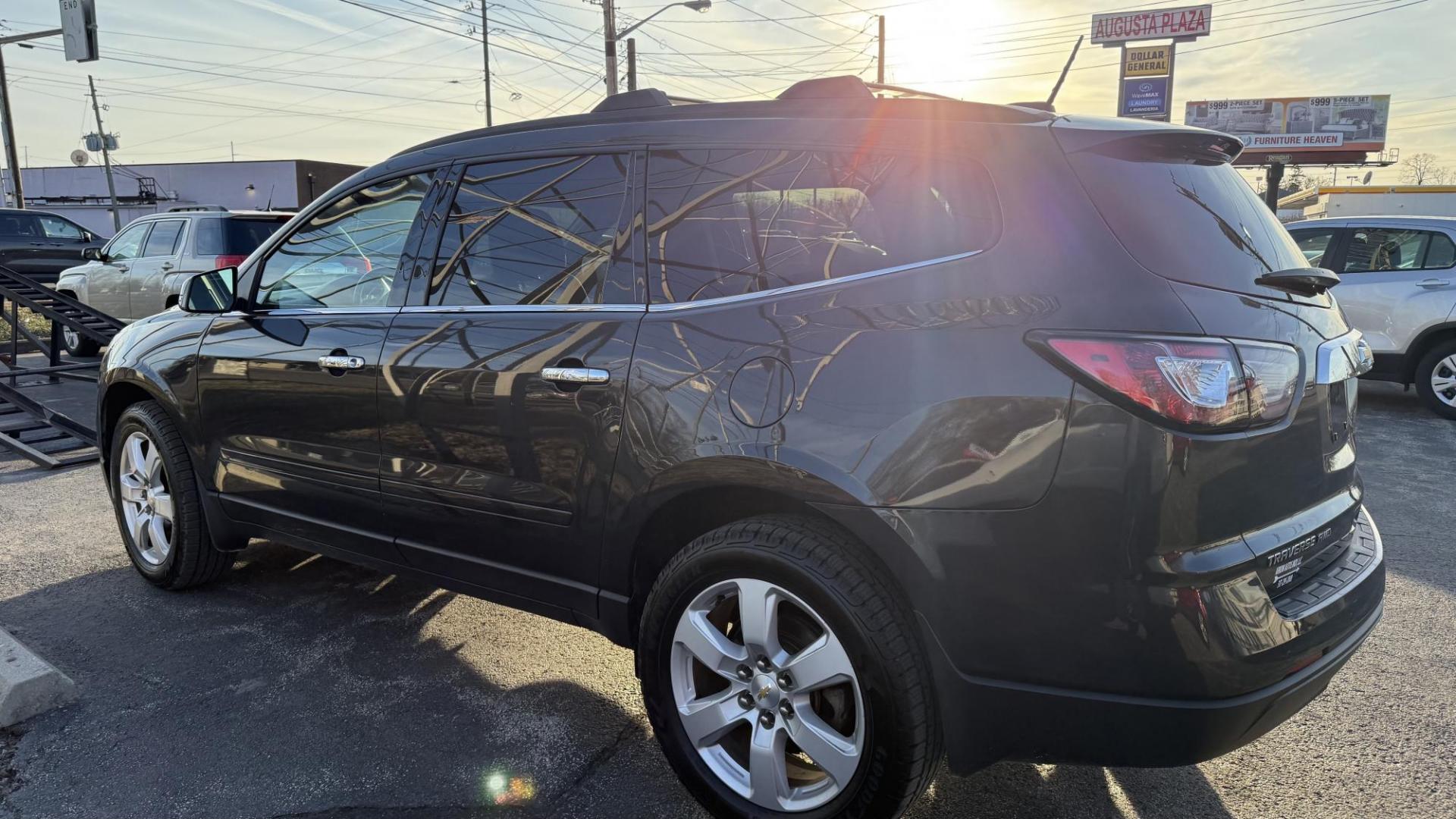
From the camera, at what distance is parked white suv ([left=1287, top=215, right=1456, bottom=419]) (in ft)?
27.0

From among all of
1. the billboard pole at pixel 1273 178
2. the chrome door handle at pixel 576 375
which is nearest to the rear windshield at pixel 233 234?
the chrome door handle at pixel 576 375

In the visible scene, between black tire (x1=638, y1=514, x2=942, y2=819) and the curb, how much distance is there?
2247mm

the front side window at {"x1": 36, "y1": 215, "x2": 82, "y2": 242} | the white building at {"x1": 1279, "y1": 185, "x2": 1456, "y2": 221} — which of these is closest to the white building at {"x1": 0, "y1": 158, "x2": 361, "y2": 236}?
the front side window at {"x1": 36, "y1": 215, "x2": 82, "y2": 242}

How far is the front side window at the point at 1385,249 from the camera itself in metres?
8.41

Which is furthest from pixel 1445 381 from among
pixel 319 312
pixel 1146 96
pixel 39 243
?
pixel 1146 96

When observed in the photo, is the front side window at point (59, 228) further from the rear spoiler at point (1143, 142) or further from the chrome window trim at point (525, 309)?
the rear spoiler at point (1143, 142)

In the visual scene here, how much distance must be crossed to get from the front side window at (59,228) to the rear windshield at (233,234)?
30.2 ft

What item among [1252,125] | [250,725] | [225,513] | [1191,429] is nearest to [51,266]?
[225,513]

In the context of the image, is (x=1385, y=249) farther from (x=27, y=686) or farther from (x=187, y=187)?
(x=187, y=187)

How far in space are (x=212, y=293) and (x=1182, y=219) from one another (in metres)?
3.50

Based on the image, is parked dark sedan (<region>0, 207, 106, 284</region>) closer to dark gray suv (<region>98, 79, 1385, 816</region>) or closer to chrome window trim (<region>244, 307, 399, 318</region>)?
chrome window trim (<region>244, 307, 399, 318</region>)

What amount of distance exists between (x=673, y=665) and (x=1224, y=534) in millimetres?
1342

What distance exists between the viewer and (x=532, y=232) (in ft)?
9.55

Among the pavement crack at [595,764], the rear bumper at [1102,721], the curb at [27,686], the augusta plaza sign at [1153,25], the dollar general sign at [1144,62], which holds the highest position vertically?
the augusta plaza sign at [1153,25]
